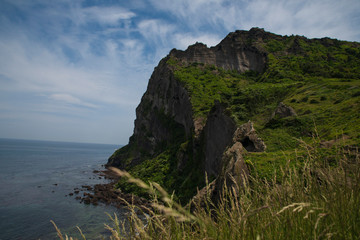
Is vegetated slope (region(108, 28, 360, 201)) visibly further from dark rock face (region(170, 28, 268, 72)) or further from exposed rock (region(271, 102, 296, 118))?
dark rock face (region(170, 28, 268, 72))

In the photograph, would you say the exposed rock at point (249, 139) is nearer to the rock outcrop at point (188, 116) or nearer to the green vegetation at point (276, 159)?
the green vegetation at point (276, 159)

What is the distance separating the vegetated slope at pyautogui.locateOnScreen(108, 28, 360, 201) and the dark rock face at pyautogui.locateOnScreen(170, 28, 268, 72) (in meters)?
0.41

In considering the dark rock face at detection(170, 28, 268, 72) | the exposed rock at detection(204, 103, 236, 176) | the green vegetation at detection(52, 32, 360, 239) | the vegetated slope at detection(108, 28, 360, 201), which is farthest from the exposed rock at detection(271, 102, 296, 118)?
the dark rock face at detection(170, 28, 268, 72)

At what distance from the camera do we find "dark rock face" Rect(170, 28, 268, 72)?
274 feet

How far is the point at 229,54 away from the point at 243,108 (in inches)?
2127

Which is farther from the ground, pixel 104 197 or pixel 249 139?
pixel 249 139

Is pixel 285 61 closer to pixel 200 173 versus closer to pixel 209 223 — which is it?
pixel 200 173

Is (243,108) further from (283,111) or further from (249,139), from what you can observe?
(249,139)

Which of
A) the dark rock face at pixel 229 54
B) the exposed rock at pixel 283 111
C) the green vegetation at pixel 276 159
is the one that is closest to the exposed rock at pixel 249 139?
the green vegetation at pixel 276 159

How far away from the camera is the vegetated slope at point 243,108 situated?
59.1 ft

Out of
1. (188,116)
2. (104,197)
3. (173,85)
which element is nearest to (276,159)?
(188,116)

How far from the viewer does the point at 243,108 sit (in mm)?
39281

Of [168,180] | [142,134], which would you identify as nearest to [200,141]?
[168,180]

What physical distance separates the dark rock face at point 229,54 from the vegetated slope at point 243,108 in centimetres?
41
